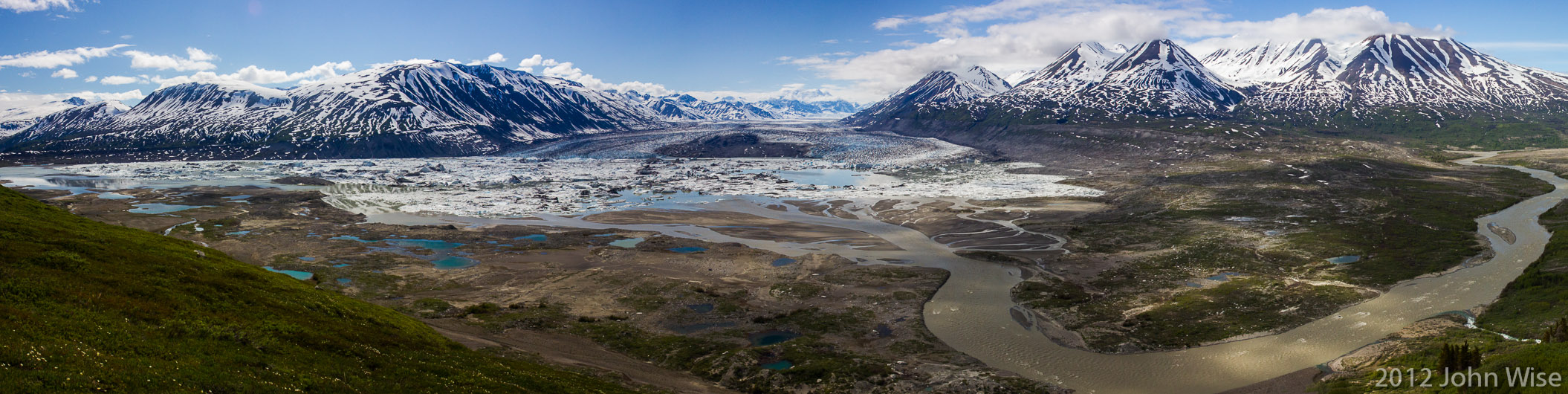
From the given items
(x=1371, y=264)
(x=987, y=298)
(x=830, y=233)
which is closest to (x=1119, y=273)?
(x=987, y=298)

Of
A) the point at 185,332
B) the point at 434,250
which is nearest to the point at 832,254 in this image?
the point at 434,250

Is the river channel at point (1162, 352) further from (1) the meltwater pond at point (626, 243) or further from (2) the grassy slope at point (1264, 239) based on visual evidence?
(1) the meltwater pond at point (626, 243)

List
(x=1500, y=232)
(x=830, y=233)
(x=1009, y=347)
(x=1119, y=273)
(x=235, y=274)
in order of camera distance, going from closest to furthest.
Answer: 1. (x=235, y=274)
2. (x=1009, y=347)
3. (x=1119, y=273)
4. (x=1500, y=232)
5. (x=830, y=233)

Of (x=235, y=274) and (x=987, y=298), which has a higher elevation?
(x=235, y=274)

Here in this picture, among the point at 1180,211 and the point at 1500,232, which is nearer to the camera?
the point at 1500,232

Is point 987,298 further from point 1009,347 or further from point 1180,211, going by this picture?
point 1180,211

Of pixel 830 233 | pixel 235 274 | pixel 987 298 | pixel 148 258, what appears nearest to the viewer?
pixel 148 258

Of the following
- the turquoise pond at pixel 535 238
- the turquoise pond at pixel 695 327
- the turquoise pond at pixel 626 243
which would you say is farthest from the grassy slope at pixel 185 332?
the turquoise pond at pixel 535 238
